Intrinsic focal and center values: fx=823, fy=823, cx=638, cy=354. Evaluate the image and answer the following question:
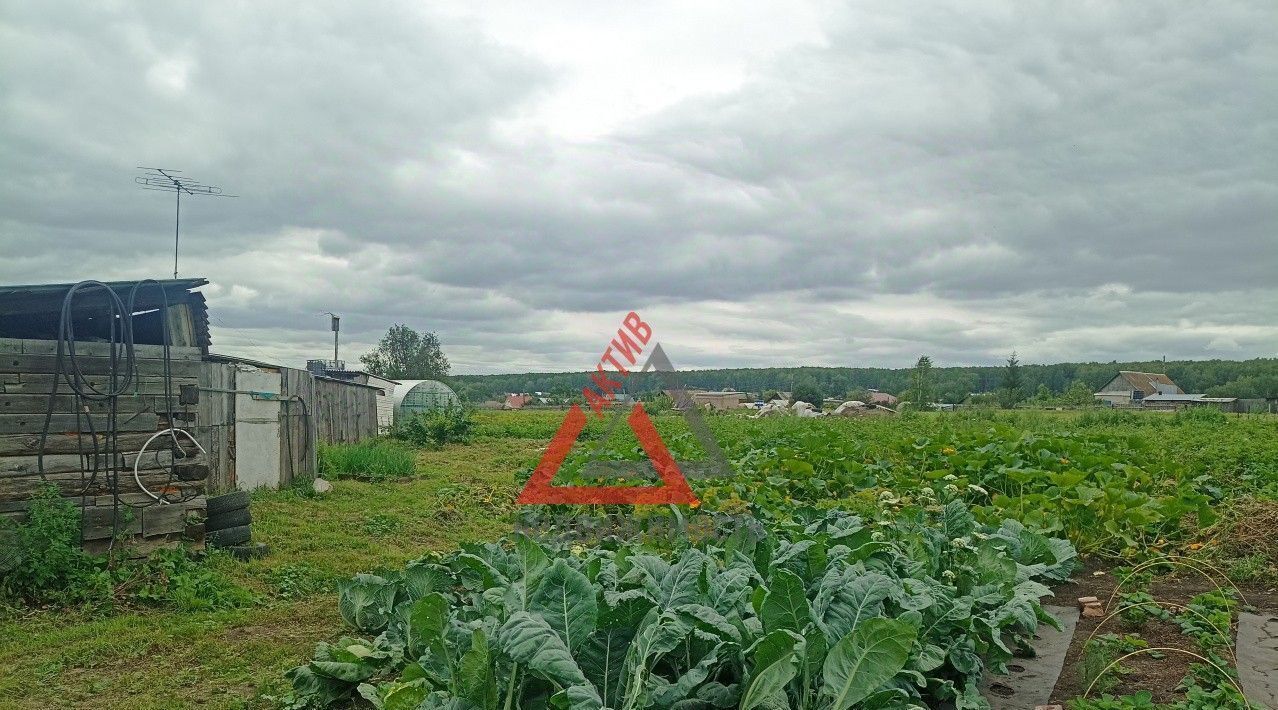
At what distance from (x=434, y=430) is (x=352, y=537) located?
11291 mm

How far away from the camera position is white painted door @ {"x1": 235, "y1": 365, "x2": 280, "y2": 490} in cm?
1082

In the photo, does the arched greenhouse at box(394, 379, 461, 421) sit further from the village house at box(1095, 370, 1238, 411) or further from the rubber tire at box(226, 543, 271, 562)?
the village house at box(1095, 370, 1238, 411)

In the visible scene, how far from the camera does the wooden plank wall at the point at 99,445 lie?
611 centimetres

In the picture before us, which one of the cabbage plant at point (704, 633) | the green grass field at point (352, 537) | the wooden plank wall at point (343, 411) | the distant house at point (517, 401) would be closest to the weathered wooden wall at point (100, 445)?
the green grass field at point (352, 537)

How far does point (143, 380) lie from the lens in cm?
676

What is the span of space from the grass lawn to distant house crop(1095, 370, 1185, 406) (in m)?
54.3

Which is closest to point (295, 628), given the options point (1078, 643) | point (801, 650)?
point (801, 650)

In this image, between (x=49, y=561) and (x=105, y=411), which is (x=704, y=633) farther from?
(x=105, y=411)

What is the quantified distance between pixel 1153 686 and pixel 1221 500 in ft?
16.4

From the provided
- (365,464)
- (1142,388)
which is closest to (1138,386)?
(1142,388)

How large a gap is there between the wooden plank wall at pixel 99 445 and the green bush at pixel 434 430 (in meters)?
12.2

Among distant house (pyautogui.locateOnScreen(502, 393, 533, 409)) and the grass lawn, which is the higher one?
distant house (pyautogui.locateOnScreen(502, 393, 533, 409))

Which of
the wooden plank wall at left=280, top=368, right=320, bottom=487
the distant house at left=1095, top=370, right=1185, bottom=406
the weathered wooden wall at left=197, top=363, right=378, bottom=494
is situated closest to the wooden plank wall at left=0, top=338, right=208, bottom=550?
the weathered wooden wall at left=197, top=363, right=378, bottom=494

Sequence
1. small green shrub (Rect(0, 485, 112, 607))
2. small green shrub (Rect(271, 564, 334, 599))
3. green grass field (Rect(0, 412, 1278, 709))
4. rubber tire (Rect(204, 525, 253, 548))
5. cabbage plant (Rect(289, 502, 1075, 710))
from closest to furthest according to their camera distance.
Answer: cabbage plant (Rect(289, 502, 1075, 710)), green grass field (Rect(0, 412, 1278, 709)), small green shrub (Rect(0, 485, 112, 607)), small green shrub (Rect(271, 564, 334, 599)), rubber tire (Rect(204, 525, 253, 548))
